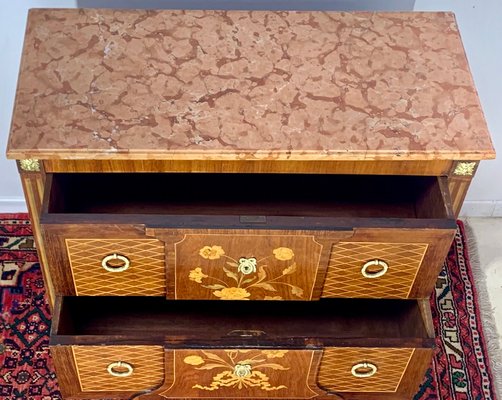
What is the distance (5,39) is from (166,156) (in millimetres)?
457

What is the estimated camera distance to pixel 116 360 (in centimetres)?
124

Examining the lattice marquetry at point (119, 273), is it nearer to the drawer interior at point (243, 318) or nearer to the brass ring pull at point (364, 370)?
the drawer interior at point (243, 318)

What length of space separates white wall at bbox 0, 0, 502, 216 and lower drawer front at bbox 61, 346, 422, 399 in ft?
1.62

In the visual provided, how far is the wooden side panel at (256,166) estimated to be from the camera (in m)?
1.13

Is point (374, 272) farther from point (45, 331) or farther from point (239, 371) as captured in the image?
point (45, 331)

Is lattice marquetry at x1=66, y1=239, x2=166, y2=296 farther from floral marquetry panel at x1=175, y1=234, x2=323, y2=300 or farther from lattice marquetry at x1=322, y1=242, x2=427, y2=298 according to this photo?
lattice marquetry at x1=322, y1=242, x2=427, y2=298

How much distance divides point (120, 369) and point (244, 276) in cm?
25

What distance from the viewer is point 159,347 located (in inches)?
47.8

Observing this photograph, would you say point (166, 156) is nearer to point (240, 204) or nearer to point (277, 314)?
point (240, 204)

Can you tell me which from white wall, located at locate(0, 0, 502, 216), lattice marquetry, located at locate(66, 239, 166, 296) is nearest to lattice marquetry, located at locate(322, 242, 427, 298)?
lattice marquetry, located at locate(66, 239, 166, 296)

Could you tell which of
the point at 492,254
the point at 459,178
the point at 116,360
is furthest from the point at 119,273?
the point at 492,254

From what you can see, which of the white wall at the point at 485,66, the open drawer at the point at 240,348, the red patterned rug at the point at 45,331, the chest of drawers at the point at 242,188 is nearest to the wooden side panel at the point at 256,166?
the chest of drawers at the point at 242,188

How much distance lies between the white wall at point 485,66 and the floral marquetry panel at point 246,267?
49 cm

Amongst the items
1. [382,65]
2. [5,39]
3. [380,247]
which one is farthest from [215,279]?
[5,39]
